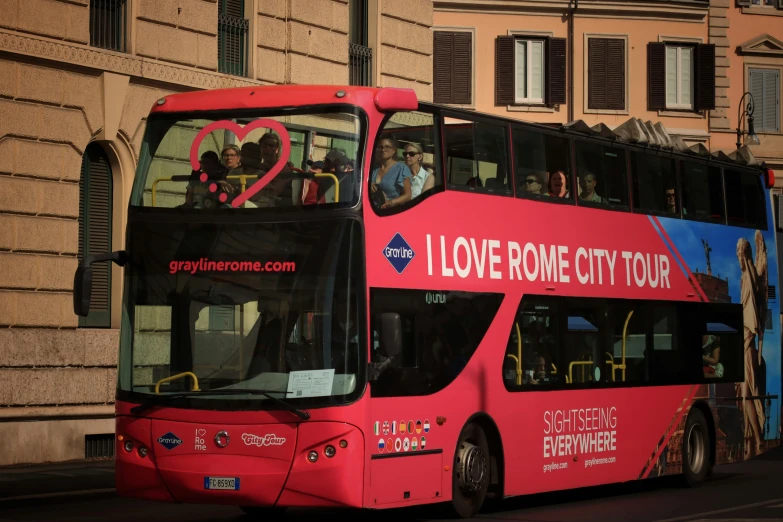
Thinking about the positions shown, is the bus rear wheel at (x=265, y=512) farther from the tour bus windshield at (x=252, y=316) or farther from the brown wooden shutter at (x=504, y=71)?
the brown wooden shutter at (x=504, y=71)

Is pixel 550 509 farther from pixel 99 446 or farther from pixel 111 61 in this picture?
pixel 111 61

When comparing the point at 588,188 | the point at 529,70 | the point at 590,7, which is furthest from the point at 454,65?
the point at 588,188

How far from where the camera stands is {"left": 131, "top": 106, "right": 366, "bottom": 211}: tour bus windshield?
13.2m

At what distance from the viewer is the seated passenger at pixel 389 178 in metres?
13.4

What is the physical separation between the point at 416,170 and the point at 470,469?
115 inches

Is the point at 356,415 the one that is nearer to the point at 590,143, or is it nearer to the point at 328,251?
the point at 328,251

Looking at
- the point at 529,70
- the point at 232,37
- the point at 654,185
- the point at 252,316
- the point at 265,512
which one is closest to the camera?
the point at 252,316

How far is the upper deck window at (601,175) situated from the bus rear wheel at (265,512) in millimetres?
4808

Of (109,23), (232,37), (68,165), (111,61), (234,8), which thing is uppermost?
(234,8)

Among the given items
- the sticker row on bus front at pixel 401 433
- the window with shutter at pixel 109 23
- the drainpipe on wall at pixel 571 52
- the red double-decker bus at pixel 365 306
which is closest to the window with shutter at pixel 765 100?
the drainpipe on wall at pixel 571 52

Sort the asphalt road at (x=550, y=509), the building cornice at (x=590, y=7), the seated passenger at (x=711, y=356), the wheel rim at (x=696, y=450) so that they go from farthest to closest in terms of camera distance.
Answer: the building cornice at (x=590, y=7), the seated passenger at (x=711, y=356), the wheel rim at (x=696, y=450), the asphalt road at (x=550, y=509)

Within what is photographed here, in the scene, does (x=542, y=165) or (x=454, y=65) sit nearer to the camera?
(x=542, y=165)

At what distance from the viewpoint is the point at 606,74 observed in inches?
1702

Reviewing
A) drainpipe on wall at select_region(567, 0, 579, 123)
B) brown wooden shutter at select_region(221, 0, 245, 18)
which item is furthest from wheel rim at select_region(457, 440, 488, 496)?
drainpipe on wall at select_region(567, 0, 579, 123)
